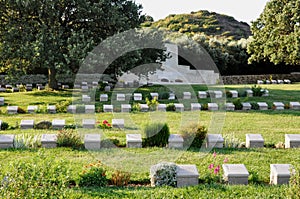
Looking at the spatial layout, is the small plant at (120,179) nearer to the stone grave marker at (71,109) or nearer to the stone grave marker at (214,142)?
the stone grave marker at (214,142)

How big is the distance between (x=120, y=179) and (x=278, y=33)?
19.0 metres

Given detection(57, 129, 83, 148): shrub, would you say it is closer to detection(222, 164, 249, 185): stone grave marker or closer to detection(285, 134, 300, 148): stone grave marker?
detection(222, 164, 249, 185): stone grave marker

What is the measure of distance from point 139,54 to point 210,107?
161 inches

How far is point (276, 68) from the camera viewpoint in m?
29.9

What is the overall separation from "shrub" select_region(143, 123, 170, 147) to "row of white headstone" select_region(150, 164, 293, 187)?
87.4 inches

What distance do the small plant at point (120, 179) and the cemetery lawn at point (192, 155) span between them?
0.44 ft

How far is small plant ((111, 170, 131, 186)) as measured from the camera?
7297 millimetres

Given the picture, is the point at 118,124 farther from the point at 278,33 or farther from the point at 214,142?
the point at 278,33

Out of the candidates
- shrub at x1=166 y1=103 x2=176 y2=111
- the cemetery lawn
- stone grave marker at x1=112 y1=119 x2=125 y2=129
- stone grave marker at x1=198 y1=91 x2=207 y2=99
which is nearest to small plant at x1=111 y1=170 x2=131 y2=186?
the cemetery lawn

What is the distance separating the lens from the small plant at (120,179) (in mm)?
7297

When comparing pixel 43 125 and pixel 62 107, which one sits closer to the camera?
pixel 43 125

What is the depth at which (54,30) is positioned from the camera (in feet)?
54.7

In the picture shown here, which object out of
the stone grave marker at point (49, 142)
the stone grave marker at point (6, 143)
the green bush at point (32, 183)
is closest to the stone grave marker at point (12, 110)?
the stone grave marker at point (6, 143)

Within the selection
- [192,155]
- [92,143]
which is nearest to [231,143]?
[192,155]
